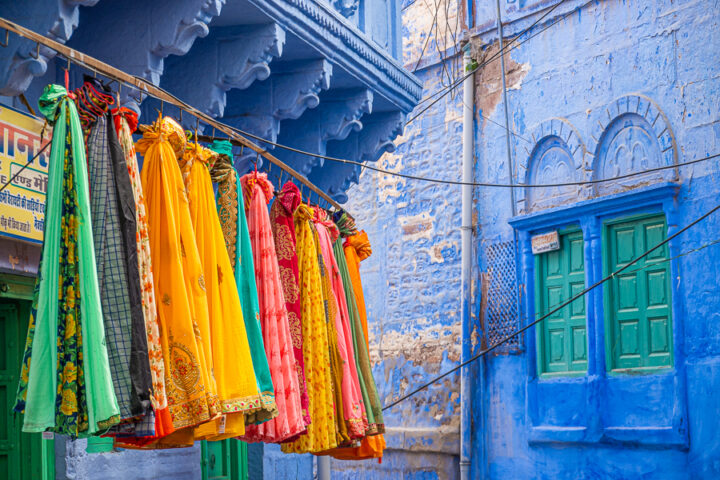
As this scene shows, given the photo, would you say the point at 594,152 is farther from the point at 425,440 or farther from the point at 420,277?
the point at 425,440

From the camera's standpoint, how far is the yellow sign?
4070mm

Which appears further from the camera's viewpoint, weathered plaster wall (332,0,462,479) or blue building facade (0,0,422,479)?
weathered plaster wall (332,0,462,479)

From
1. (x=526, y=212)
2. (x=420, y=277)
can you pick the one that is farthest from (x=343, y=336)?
(x=420, y=277)

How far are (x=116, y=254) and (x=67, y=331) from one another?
300 mm

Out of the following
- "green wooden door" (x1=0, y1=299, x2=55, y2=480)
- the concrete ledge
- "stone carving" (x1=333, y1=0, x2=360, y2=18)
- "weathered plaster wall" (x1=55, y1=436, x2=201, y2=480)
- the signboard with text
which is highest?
"stone carving" (x1=333, y1=0, x2=360, y2=18)

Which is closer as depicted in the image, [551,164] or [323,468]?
[323,468]

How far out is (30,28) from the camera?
12.8 ft

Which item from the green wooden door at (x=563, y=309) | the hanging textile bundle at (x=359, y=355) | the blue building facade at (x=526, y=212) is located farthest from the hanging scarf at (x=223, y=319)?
the green wooden door at (x=563, y=309)

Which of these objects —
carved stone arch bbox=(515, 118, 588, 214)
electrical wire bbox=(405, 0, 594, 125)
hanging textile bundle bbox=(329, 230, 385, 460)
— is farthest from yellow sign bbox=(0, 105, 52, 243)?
carved stone arch bbox=(515, 118, 588, 214)

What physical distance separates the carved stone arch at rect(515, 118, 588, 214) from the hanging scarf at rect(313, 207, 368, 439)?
5076 millimetres

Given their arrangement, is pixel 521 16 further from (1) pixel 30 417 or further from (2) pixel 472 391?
(1) pixel 30 417

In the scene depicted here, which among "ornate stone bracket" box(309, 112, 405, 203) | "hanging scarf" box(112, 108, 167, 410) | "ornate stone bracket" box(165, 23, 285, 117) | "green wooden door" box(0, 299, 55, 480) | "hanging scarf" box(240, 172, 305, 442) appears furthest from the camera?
"ornate stone bracket" box(309, 112, 405, 203)

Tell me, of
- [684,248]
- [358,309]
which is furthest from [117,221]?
[684,248]

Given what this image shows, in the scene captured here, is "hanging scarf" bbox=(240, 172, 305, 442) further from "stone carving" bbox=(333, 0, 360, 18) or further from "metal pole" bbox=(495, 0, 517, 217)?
"metal pole" bbox=(495, 0, 517, 217)
